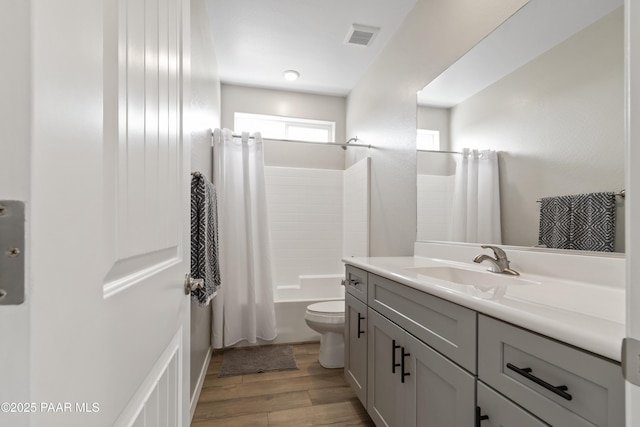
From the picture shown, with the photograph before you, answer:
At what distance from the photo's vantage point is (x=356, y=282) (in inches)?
66.4

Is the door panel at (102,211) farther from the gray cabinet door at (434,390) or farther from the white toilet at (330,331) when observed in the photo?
the white toilet at (330,331)

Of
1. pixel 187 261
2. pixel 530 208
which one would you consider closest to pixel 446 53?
pixel 530 208

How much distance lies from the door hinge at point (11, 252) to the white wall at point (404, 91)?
5.60 ft

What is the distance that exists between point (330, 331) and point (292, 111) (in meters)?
2.26

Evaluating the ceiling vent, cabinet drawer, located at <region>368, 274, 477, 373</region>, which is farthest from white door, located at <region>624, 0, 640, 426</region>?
the ceiling vent

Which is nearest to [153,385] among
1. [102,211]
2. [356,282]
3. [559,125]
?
[102,211]

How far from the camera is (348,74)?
2.79 m

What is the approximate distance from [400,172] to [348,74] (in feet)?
4.22

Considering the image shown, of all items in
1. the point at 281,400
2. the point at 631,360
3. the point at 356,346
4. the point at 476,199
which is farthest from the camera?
the point at 281,400

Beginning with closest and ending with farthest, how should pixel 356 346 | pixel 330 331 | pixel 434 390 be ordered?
1. pixel 434 390
2. pixel 356 346
3. pixel 330 331

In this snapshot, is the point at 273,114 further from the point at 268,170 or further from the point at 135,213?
the point at 135,213

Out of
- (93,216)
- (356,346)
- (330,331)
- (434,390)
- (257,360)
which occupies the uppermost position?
(93,216)

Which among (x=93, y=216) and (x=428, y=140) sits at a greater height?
(x=428, y=140)

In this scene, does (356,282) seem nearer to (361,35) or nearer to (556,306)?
(556,306)
